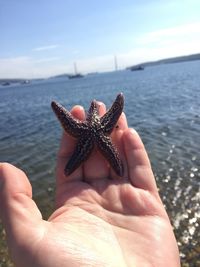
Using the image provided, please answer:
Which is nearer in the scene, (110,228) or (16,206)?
(16,206)

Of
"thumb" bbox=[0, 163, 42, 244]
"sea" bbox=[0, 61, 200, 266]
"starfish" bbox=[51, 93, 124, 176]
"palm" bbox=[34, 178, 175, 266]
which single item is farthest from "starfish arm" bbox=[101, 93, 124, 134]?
"sea" bbox=[0, 61, 200, 266]

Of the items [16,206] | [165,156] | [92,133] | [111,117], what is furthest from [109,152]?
[165,156]

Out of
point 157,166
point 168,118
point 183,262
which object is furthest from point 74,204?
point 168,118

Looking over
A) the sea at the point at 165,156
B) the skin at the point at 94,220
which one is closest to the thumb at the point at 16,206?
the skin at the point at 94,220

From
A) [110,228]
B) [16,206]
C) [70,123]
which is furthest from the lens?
[70,123]

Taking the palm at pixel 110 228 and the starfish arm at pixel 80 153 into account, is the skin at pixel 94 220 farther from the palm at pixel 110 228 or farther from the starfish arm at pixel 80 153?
the starfish arm at pixel 80 153

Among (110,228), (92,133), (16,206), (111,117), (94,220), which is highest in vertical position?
(111,117)

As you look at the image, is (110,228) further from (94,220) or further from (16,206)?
(16,206)
